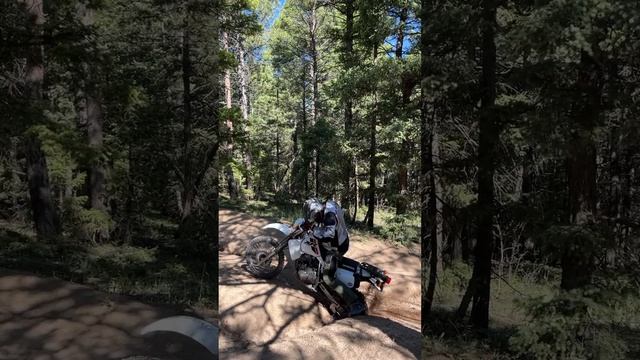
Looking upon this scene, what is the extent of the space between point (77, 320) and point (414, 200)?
2624 mm

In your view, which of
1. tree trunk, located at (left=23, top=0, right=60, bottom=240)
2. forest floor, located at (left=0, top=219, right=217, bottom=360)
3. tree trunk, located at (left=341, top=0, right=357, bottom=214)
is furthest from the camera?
forest floor, located at (left=0, top=219, right=217, bottom=360)

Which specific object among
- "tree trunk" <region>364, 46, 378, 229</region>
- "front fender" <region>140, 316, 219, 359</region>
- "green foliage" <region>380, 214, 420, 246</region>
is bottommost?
"front fender" <region>140, 316, 219, 359</region>

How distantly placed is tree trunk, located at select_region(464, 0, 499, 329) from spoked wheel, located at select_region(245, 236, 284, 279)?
1500 millimetres

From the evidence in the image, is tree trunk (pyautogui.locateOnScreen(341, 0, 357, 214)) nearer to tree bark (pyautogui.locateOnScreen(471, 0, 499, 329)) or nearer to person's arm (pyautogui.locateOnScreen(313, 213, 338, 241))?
person's arm (pyautogui.locateOnScreen(313, 213, 338, 241))

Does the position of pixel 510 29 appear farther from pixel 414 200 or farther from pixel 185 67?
pixel 185 67

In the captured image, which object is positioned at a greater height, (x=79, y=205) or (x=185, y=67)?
(x=185, y=67)

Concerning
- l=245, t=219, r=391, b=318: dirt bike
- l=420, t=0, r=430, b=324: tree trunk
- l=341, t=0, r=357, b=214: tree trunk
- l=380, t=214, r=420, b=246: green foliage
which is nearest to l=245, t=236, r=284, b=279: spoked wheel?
l=245, t=219, r=391, b=318: dirt bike

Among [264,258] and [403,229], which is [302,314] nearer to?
[264,258]

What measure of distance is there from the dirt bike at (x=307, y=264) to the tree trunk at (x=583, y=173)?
1311 millimetres

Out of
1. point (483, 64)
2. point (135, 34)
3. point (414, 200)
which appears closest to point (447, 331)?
point (414, 200)

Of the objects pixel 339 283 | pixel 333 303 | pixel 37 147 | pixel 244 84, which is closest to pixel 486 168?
pixel 339 283

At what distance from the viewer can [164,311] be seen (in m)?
3.84

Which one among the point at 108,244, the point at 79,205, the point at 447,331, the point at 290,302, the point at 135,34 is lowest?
the point at 447,331

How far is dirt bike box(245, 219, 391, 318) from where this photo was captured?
345cm
